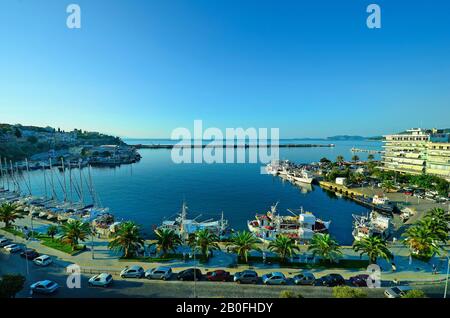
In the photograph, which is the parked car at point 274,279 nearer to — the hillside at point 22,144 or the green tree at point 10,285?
the green tree at point 10,285

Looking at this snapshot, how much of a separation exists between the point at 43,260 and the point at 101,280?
21.9 feet

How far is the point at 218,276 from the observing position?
684 inches

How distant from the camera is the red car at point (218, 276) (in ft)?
56.5

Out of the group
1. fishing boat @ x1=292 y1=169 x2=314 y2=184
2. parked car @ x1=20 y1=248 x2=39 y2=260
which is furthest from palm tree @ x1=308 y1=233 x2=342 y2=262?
fishing boat @ x1=292 y1=169 x2=314 y2=184

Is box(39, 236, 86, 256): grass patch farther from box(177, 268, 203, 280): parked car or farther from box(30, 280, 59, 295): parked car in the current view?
box(177, 268, 203, 280): parked car

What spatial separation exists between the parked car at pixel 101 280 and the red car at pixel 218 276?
6.64 m

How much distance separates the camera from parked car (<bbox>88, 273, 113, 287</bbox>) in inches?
650

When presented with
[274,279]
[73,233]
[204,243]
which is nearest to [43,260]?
[73,233]

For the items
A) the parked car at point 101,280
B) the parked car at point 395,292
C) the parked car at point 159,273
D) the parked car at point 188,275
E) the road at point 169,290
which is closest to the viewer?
the parked car at point 395,292

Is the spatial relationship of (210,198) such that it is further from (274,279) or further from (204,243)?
(274,279)

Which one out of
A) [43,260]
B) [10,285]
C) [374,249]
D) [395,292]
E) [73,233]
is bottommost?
[395,292]

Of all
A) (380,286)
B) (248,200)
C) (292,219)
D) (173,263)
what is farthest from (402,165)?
(173,263)

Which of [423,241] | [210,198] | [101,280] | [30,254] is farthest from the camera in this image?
[210,198]

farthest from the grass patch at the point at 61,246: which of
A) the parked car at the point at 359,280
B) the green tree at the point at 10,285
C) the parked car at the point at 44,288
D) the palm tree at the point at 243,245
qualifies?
the parked car at the point at 359,280
